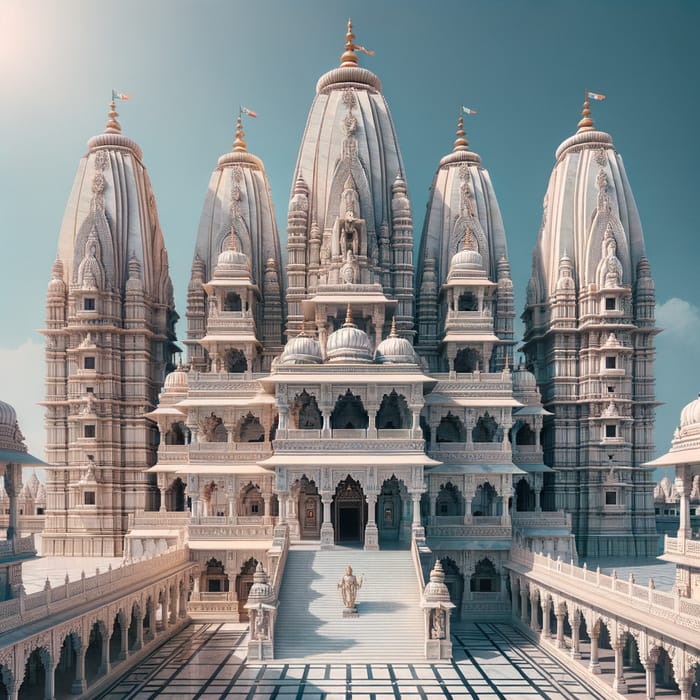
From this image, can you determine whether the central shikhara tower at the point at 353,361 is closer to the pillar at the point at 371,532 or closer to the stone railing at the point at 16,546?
the pillar at the point at 371,532

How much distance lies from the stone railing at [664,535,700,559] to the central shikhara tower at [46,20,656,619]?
11.4m

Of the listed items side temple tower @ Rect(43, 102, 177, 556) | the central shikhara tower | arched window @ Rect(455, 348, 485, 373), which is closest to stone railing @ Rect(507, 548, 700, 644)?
the central shikhara tower

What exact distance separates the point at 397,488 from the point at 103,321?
17302mm

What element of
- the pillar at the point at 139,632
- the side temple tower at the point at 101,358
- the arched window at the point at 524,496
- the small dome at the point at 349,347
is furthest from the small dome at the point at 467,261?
the pillar at the point at 139,632

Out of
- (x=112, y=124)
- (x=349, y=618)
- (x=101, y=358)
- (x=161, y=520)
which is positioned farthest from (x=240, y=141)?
(x=349, y=618)

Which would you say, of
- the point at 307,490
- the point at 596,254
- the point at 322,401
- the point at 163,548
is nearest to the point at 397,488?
the point at 307,490

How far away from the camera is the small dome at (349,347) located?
31062 millimetres

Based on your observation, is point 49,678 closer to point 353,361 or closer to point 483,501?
point 353,361

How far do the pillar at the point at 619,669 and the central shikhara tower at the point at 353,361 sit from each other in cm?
1042

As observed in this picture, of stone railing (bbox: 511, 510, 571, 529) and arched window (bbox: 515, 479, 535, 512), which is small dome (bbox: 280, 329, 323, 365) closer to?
stone railing (bbox: 511, 510, 571, 529)

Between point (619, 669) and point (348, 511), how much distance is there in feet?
46.8

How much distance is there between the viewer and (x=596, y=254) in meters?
40.7

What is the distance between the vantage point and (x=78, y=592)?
20484mm

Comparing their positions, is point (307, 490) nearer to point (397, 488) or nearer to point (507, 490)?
point (397, 488)
